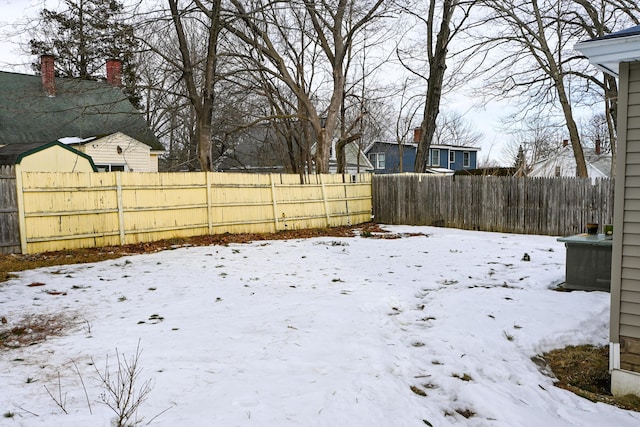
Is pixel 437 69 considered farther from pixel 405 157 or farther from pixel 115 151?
pixel 405 157

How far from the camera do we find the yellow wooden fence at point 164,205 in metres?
8.17

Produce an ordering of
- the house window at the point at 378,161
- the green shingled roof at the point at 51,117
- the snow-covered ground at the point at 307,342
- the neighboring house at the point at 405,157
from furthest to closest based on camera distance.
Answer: the house window at the point at 378,161
the neighboring house at the point at 405,157
the green shingled roof at the point at 51,117
the snow-covered ground at the point at 307,342

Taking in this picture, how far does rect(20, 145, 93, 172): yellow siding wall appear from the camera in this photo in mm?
12055

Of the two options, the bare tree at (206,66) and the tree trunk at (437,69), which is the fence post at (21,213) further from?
the tree trunk at (437,69)

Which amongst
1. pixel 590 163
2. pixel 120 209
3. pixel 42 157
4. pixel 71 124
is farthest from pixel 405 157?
pixel 120 209

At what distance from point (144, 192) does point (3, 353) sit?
6.34 m

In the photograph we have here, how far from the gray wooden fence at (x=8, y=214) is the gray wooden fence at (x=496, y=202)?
32.4ft

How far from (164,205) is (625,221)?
28.3ft

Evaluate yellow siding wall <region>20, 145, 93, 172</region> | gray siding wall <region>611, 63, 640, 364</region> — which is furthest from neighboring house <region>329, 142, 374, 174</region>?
gray siding wall <region>611, 63, 640, 364</region>

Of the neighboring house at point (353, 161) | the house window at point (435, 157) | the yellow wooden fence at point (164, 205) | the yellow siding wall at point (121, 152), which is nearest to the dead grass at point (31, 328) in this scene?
the yellow wooden fence at point (164, 205)

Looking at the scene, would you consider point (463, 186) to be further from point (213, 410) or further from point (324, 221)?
point (213, 410)

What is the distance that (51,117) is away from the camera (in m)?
17.6

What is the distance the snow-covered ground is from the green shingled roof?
11724 millimetres

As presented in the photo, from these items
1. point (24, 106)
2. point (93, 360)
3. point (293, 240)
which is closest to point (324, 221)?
point (293, 240)
